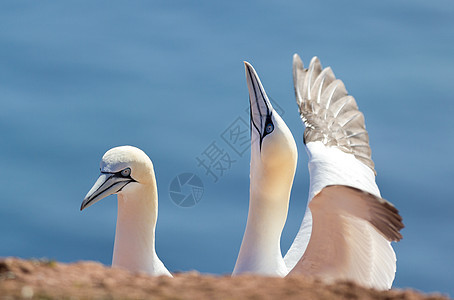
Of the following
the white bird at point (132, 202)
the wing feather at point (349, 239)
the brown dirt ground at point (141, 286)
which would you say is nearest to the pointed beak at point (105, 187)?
the white bird at point (132, 202)

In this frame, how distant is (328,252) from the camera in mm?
8703

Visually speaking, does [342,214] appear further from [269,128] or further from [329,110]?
[329,110]

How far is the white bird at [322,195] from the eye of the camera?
321 inches

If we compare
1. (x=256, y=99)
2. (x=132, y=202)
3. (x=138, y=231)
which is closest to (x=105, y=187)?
(x=132, y=202)

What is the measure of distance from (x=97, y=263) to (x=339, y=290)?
170cm

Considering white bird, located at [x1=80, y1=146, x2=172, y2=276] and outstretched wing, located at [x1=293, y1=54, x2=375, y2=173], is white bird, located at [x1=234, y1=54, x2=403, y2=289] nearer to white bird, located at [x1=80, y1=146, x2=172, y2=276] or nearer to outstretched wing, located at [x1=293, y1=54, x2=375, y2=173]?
outstretched wing, located at [x1=293, y1=54, x2=375, y2=173]

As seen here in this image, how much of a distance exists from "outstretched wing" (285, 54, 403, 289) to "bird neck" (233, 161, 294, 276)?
40cm

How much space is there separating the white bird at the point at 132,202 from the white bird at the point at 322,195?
97 cm

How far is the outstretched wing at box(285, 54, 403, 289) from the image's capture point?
7.95 m

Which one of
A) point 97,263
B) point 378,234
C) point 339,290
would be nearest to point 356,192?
point 378,234

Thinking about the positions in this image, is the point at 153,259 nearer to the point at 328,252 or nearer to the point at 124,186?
the point at 124,186

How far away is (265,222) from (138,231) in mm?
1341

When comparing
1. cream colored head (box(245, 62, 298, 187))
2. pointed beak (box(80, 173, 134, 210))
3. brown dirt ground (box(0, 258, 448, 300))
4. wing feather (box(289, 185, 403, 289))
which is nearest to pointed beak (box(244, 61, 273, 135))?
cream colored head (box(245, 62, 298, 187))

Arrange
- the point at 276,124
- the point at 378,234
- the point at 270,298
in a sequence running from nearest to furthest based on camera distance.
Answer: the point at 270,298
the point at 378,234
the point at 276,124
